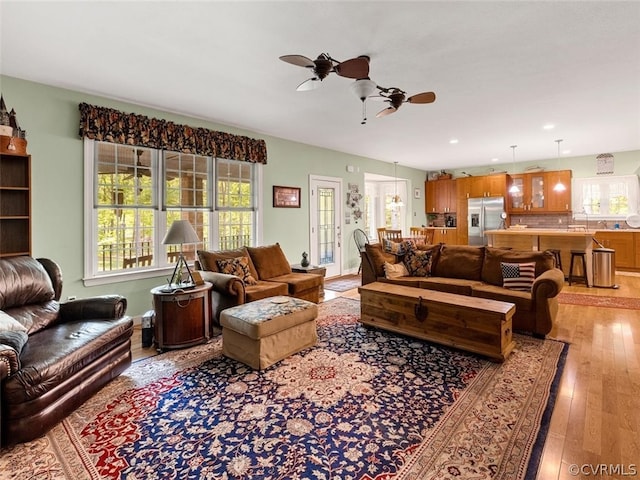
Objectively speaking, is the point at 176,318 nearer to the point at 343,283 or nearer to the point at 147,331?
the point at 147,331

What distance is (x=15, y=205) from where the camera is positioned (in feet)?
10.4

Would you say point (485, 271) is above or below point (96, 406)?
above

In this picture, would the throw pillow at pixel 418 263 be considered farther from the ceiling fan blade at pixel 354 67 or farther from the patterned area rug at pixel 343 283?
the ceiling fan blade at pixel 354 67

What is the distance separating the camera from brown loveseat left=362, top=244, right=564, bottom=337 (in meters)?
3.31

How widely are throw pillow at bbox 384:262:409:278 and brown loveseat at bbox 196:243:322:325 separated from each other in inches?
37.4

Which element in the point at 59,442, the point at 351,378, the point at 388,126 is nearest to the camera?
the point at 59,442

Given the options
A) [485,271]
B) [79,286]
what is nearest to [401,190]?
[485,271]

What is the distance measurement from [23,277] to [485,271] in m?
4.73

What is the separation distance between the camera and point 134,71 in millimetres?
3072

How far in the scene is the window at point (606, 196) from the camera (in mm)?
7160

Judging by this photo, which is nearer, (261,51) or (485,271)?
(261,51)

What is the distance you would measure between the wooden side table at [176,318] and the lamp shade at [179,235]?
1.59 feet

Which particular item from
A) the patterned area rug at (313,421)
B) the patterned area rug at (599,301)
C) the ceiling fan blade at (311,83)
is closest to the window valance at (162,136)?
the ceiling fan blade at (311,83)

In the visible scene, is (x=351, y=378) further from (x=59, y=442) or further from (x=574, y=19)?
(x=574, y=19)
